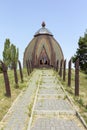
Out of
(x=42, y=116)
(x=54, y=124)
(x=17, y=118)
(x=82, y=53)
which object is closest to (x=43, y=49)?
(x=82, y=53)

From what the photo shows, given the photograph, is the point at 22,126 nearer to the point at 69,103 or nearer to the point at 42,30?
the point at 69,103

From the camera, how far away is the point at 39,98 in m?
14.6

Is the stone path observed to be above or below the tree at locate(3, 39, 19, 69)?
below

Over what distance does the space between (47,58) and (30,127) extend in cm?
4985

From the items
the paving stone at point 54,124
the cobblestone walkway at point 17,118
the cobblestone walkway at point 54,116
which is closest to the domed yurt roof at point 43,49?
the cobblestone walkway at point 54,116

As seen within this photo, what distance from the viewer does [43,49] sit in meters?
59.6

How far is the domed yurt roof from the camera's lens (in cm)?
5872

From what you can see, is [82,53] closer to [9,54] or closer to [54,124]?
[9,54]

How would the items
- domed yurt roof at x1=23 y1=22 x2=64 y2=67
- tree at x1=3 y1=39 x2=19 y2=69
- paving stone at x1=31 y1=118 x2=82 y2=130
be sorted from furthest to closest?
domed yurt roof at x1=23 y1=22 x2=64 y2=67 < tree at x1=3 y1=39 x2=19 y2=69 < paving stone at x1=31 y1=118 x2=82 y2=130

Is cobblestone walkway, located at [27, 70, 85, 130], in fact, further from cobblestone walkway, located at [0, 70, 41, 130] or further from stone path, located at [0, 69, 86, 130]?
cobblestone walkway, located at [0, 70, 41, 130]

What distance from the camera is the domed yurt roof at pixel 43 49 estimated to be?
5872 cm

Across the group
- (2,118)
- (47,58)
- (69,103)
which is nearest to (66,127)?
(2,118)

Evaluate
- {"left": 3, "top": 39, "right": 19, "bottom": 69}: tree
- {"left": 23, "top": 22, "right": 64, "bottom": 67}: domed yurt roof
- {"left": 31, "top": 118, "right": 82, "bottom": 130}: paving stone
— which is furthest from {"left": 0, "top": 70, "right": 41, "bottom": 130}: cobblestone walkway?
{"left": 23, "top": 22, "right": 64, "bottom": 67}: domed yurt roof

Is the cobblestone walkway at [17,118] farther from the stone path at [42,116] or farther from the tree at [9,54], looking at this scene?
the tree at [9,54]
